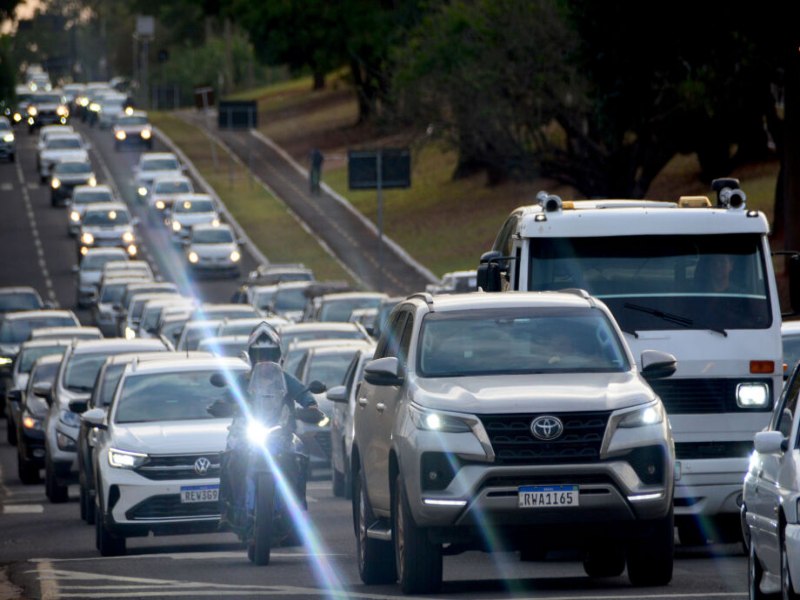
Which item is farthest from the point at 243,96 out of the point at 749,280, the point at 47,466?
the point at 749,280

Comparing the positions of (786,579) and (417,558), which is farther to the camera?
(417,558)

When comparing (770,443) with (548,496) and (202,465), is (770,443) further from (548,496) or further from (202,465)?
(202,465)

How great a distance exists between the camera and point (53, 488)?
24.7 metres

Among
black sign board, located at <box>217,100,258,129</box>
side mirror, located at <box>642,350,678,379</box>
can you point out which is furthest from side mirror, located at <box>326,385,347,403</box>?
black sign board, located at <box>217,100,258,129</box>

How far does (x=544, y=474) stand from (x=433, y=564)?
3.12 ft

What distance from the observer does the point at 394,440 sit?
1378 centimetres

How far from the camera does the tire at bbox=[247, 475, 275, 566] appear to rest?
15.9 metres

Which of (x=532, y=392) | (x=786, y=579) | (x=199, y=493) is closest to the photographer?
(x=786, y=579)

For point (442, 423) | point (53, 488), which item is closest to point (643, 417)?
point (442, 423)

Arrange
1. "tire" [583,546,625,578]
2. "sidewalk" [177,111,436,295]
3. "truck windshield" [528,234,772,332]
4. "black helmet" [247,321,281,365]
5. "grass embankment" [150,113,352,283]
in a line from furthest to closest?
"grass embankment" [150,113,352,283]
"sidewalk" [177,111,436,295]
"black helmet" [247,321,281,365]
"truck windshield" [528,234,772,332]
"tire" [583,546,625,578]

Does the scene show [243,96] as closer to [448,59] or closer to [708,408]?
[448,59]

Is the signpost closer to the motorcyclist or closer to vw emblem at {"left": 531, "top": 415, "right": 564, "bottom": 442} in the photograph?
the motorcyclist

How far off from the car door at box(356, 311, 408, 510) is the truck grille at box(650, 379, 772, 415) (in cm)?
220

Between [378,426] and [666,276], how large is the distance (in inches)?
120
